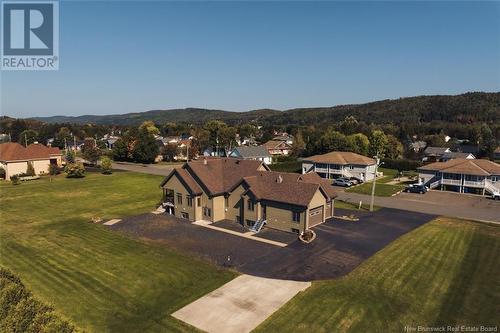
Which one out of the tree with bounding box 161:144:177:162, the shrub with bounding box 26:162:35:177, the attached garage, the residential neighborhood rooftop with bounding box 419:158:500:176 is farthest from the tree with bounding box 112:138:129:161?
the residential neighborhood rooftop with bounding box 419:158:500:176

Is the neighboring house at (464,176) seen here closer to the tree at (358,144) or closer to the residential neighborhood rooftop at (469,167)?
the residential neighborhood rooftop at (469,167)

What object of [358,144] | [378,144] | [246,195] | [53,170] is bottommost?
[53,170]

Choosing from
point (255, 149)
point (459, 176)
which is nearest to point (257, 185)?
point (459, 176)

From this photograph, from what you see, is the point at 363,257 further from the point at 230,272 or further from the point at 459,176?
the point at 459,176

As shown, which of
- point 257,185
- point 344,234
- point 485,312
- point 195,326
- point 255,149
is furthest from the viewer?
point 255,149

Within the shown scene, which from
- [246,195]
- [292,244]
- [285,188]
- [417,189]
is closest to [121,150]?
[246,195]

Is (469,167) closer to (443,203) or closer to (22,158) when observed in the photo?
(443,203)
